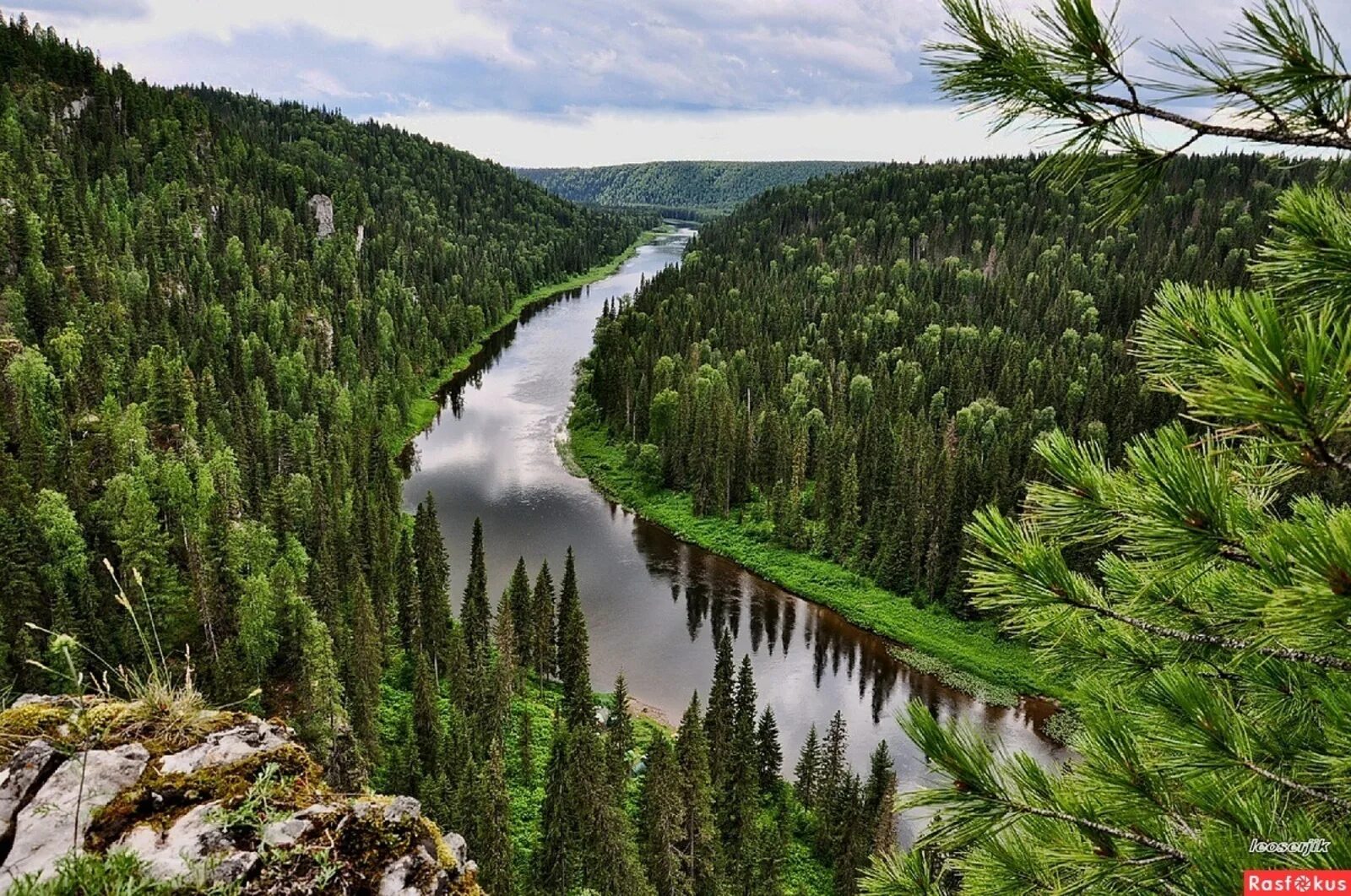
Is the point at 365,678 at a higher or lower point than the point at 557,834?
higher

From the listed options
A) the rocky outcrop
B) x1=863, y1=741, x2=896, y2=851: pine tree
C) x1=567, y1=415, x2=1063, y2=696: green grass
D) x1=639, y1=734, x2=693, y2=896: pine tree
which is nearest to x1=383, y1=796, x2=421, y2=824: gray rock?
the rocky outcrop

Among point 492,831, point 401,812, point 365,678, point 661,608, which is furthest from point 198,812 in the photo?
point 661,608

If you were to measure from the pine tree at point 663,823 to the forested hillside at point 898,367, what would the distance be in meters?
27.1

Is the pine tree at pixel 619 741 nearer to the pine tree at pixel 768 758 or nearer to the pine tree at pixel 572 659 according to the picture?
the pine tree at pixel 572 659

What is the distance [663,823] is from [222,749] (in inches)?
1097

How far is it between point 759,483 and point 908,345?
4784cm

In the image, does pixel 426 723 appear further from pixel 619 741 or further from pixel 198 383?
pixel 198 383

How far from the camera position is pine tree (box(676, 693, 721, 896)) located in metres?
32.9

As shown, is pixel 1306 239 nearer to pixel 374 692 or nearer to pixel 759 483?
pixel 374 692

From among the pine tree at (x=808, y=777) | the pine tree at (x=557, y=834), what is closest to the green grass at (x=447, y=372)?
the pine tree at (x=557, y=834)

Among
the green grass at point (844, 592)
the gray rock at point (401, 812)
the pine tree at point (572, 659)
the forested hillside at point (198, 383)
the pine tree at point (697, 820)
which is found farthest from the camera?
the green grass at point (844, 592)

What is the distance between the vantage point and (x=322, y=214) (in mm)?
145875

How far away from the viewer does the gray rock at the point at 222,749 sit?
6.33 m

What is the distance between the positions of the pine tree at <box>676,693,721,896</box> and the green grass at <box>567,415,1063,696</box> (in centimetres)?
1836
